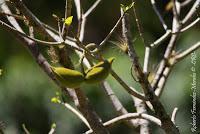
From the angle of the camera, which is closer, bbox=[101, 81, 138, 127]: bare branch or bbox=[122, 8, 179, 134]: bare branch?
bbox=[122, 8, 179, 134]: bare branch

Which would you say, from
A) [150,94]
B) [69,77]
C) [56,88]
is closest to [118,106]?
[150,94]

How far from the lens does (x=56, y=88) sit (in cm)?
401

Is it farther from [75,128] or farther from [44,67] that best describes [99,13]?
[44,67]

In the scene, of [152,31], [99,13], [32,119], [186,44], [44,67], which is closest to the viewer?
[44,67]

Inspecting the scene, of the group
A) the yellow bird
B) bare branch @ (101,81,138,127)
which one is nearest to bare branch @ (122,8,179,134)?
the yellow bird

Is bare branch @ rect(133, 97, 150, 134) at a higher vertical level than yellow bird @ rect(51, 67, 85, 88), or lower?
lower

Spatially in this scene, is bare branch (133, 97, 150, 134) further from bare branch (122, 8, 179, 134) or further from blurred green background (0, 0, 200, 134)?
blurred green background (0, 0, 200, 134)

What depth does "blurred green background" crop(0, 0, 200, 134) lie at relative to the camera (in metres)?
4.17

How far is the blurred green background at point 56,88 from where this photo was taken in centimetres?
417

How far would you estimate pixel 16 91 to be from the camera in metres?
4.93

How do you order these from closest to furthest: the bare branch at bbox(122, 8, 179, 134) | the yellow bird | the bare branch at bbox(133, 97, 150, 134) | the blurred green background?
the yellow bird, the bare branch at bbox(122, 8, 179, 134), the bare branch at bbox(133, 97, 150, 134), the blurred green background

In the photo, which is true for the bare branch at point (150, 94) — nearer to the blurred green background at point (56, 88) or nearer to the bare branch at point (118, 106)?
the bare branch at point (118, 106)

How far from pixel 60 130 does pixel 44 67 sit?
3.06m

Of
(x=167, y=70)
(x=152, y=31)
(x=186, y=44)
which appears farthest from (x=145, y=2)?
(x=167, y=70)
